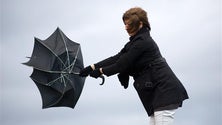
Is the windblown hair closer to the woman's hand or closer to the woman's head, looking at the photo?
the woman's head

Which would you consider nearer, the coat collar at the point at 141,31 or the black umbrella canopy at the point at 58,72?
the coat collar at the point at 141,31

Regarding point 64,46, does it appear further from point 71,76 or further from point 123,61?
point 123,61

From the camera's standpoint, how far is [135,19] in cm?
673

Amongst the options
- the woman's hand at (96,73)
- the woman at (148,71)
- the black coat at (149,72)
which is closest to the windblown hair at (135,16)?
the woman at (148,71)

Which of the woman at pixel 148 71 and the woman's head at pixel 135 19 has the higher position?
the woman's head at pixel 135 19

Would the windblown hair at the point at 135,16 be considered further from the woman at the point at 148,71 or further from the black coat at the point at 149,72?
the black coat at the point at 149,72

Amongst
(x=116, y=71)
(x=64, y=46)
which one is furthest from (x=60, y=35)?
(x=116, y=71)

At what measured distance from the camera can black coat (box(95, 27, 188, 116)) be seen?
21.8ft

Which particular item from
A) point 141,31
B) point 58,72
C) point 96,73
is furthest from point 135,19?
point 58,72

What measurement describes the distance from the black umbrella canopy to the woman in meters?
1.00

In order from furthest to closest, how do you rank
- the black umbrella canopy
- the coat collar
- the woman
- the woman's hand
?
the black umbrella canopy
the woman's hand
the coat collar
the woman

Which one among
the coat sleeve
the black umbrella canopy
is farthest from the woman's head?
the black umbrella canopy

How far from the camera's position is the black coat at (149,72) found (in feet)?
21.8

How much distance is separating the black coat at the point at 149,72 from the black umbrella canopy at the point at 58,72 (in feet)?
3.34
